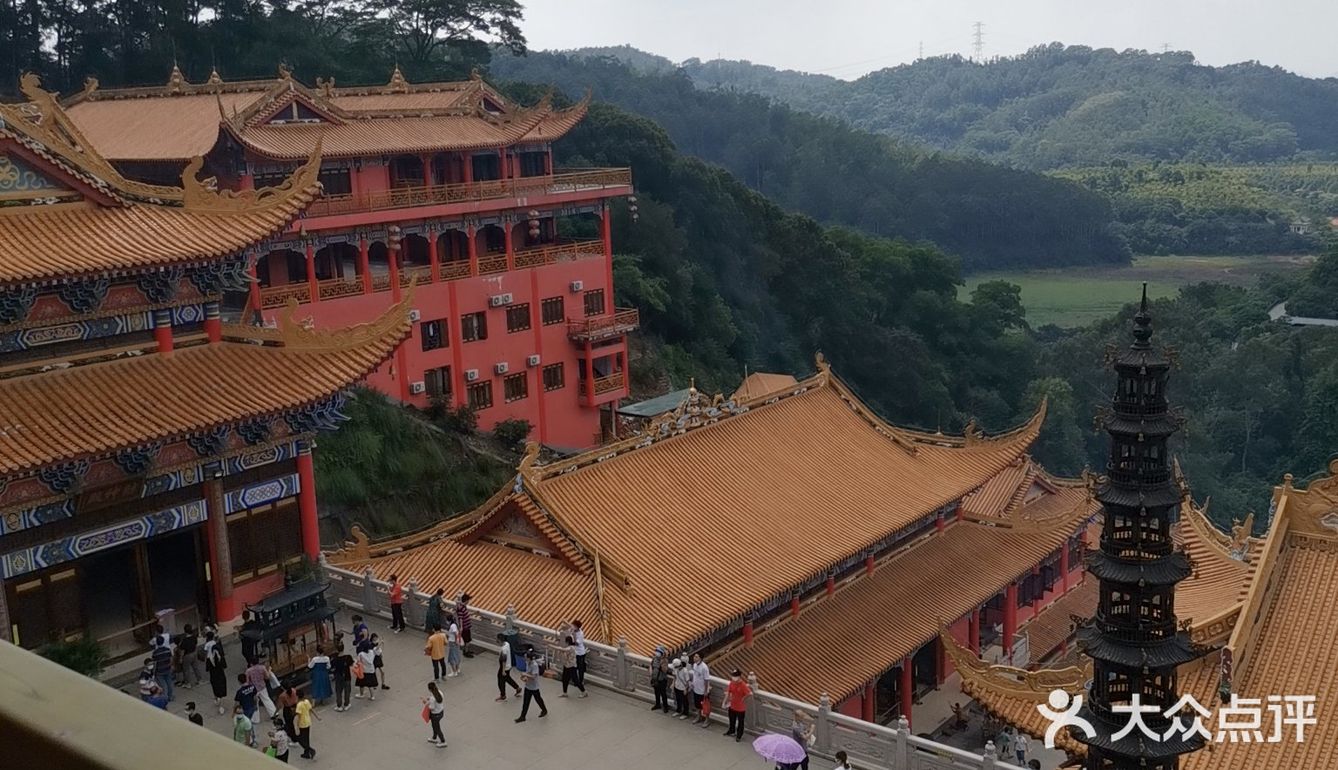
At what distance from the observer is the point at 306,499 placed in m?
21.5

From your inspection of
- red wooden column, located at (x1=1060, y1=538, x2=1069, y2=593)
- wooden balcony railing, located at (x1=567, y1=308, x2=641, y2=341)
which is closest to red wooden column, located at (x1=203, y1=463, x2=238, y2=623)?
red wooden column, located at (x1=1060, y1=538, x2=1069, y2=593)

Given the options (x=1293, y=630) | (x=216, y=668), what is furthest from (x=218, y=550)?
(x=1293, y=630)

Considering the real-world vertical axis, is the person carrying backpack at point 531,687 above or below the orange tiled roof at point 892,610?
above

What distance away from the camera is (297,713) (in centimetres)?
1675

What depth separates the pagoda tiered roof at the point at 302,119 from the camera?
127 feet

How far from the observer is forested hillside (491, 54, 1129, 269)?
433 feet

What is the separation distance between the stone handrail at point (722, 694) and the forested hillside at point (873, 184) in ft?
365

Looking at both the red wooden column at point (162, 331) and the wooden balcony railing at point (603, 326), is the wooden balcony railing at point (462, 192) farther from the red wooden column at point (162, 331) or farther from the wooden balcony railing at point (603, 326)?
the red wooden column at point (162, 331)

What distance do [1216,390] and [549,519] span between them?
2617 inches

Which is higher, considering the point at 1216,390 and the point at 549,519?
the point at 549,519

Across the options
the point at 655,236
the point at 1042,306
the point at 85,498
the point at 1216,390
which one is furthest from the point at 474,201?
the point at 1042,306

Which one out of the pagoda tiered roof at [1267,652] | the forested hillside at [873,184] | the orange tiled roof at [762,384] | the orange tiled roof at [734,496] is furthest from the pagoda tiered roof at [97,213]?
the forested hillside at [873,184]

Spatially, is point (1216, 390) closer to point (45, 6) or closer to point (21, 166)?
point (45, 6)

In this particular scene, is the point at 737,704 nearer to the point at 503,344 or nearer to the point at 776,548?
the point at 776,548
